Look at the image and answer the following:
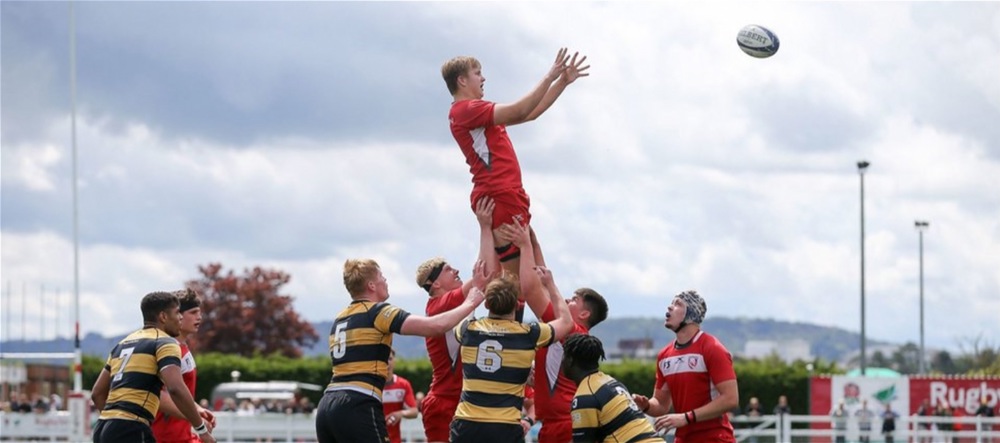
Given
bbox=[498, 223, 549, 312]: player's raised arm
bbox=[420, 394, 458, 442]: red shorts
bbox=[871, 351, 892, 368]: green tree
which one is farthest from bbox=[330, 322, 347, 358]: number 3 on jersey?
bbox=[871, 351, 892, 368]: green tree

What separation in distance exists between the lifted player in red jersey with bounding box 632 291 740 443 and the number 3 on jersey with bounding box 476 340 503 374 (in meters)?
1.77

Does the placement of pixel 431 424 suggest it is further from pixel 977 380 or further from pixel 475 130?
pixel 977 380

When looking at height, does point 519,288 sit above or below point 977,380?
above

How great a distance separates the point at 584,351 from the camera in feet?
31.7

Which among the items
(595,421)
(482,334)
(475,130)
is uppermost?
(475,130)

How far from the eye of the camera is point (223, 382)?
51.2 meters

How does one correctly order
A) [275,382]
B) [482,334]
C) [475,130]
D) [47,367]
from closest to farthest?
[482,334], [475,130], [275,382], [47,367]

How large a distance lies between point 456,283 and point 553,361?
4.23 ft

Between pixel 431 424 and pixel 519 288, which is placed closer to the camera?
pixel 519 288

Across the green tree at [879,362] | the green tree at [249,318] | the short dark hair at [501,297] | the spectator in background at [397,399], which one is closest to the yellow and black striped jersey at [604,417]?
the short dark hair at [501,297]

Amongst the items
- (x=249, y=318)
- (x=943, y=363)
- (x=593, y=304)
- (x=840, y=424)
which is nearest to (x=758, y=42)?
(x=593, y=304)

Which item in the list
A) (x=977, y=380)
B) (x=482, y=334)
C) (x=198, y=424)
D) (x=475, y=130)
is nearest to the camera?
(x=482, y=334)

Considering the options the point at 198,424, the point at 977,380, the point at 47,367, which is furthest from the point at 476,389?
the point at 47,367

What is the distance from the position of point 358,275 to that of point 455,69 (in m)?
1.68
